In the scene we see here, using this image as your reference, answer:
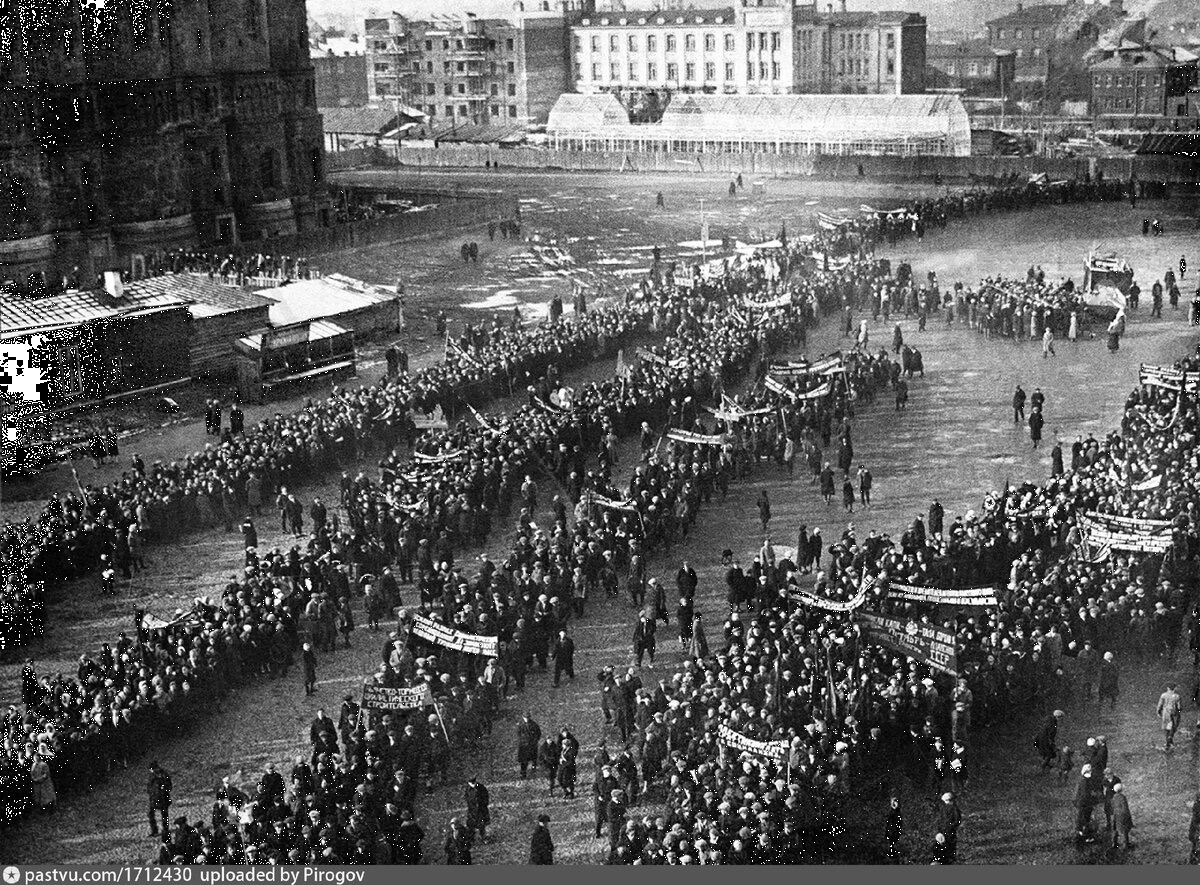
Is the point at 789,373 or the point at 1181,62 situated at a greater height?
the point at 1181,62

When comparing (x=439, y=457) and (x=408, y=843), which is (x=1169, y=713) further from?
(x=439, y=457)

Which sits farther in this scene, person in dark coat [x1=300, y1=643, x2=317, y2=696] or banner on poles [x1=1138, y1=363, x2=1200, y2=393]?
banner on poles [x1=1138, y1=363, x2=1200, y2=393]

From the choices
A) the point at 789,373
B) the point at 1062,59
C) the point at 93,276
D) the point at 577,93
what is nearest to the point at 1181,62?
the point at 1062,59

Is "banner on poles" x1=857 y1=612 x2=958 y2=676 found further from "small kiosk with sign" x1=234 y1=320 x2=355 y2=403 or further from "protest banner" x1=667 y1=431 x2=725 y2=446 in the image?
"small kiosk with sign" x1=234 y1=320 x2=355 y2=403

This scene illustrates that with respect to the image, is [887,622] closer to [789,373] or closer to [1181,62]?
[789,373]

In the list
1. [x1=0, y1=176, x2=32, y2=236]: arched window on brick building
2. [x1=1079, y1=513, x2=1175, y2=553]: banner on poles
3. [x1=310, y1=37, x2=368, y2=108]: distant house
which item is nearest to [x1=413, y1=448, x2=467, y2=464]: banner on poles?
[x1=1079, y1=513, x2=1175, y2=553]: banner on poles

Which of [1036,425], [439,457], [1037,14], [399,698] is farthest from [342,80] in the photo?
[399,698]
